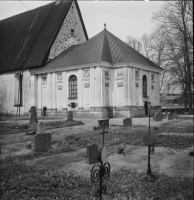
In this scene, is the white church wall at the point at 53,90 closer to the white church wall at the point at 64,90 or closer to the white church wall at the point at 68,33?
the white church wall at the point at 64,90

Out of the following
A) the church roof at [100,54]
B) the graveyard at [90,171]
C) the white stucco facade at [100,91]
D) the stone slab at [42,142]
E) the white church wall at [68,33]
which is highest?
the white church wall at [68,33]

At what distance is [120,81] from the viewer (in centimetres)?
1917

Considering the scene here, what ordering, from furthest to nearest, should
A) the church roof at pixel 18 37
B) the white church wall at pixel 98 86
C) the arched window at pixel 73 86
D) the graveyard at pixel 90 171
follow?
the arched window at pixel 73 86
the white church wall at pixel 98 86
the church roof at pixel 18 37
the graveyard at pixel 90 171

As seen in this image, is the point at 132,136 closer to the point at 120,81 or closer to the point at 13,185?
the point at 13,185

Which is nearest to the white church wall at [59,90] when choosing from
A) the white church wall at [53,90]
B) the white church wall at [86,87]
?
the white church wall at [53,90]

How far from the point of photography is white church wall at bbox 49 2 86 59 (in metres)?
22.2

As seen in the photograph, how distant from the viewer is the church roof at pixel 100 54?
19073mm

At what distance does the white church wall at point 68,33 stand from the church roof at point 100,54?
0.83 meters

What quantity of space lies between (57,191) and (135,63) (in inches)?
643

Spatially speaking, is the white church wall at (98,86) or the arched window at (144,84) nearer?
the white church wall at (98,86)

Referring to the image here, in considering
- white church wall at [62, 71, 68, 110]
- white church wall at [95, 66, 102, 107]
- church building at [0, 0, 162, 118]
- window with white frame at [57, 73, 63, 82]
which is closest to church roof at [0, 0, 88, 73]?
church building at [0, 0, 162, 118]

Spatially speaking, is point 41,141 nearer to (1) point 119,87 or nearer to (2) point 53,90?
(1) point 119,87

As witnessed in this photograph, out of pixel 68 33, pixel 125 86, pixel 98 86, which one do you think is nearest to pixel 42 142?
pixel 98 86

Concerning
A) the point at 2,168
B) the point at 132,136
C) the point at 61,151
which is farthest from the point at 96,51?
the point at 2,168
